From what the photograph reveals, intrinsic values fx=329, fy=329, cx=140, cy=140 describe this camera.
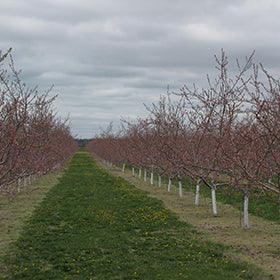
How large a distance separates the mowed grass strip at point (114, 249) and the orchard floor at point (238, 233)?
505mm

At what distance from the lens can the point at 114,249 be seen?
31.2ft

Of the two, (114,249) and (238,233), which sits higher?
(238,233)

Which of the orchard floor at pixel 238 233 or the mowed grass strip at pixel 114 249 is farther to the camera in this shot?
the orchard floor at pixel 238 233

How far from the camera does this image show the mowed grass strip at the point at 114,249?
25.1 feet

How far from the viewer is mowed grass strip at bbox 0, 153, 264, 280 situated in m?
7.64

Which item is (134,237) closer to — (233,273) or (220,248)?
(220,248)

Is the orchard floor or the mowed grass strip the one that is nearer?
the mowed grass strip

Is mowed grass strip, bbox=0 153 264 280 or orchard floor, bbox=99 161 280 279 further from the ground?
orchard floor, bbox=99 161 280 279

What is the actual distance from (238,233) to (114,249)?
177 inches

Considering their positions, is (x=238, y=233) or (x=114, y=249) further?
(x=238, y=233)

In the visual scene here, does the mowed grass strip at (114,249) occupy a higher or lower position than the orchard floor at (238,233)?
lower

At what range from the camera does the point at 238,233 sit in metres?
11.3

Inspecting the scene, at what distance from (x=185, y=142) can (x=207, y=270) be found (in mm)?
11367

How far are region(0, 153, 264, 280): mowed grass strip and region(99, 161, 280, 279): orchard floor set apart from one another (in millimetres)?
505
